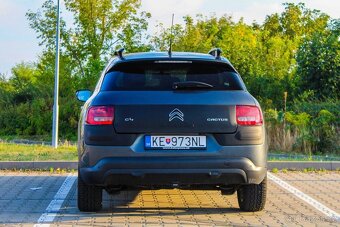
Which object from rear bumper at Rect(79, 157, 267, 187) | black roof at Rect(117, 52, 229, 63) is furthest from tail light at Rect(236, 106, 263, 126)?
black roof at Rect(117, 52, 229, 63)

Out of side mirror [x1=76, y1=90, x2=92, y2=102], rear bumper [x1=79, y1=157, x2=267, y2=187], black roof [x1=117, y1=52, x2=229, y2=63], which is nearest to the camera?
rear bumper [x1=79, y1=157, x2=267, y2=187]

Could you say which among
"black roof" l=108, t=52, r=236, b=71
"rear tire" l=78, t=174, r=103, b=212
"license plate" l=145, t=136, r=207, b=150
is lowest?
"rear tire" l=78, t=174, r=103, b=212

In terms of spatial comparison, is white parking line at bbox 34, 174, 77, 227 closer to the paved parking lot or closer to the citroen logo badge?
the paved parking lot

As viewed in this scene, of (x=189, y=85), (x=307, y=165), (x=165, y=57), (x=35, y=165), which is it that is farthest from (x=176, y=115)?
(x=307, y=165)

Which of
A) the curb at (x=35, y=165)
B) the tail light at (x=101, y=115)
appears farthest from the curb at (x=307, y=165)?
the tail light at (x=101, y=115)

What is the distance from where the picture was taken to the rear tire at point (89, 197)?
27.1ft

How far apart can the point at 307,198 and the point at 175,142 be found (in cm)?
292

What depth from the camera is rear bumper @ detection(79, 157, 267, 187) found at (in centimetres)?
757

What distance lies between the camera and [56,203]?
9281 millimetres

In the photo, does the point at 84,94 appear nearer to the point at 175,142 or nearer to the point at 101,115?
the point at 101,115

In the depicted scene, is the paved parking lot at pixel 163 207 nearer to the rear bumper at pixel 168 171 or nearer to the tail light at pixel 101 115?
the rear bumper at pixel 168 171

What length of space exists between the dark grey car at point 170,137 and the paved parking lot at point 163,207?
41cm

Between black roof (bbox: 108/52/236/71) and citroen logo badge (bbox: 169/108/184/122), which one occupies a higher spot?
black roof (bbox: 108/52/236/71)

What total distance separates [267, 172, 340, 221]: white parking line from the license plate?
177 cm
